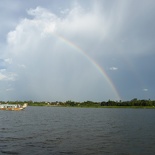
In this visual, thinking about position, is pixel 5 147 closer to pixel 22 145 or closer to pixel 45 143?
pixel 22 145

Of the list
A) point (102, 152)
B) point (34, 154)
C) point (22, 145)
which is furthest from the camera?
point (22, 145)

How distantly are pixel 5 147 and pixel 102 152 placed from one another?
14.4 m

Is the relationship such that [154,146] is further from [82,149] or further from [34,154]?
[34,154]

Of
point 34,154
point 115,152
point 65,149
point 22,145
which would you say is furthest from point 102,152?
point 22,145

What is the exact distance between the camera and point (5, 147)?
3784 cm

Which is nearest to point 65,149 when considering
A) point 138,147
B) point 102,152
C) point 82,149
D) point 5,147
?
point 82,149

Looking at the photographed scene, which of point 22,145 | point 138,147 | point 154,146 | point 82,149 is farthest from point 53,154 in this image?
point 154,146

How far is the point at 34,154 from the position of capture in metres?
33.0

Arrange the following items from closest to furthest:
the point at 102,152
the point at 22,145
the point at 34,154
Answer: the point at 34,154 < the point at 102,152 < the point at 22,145

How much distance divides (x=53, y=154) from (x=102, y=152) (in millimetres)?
7102

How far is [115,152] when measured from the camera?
1427 inches

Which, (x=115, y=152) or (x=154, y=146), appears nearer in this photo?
(x=115, y=152)

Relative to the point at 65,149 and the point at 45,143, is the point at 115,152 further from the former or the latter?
the point at 45,143

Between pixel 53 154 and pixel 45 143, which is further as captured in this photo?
pixel 45 143
